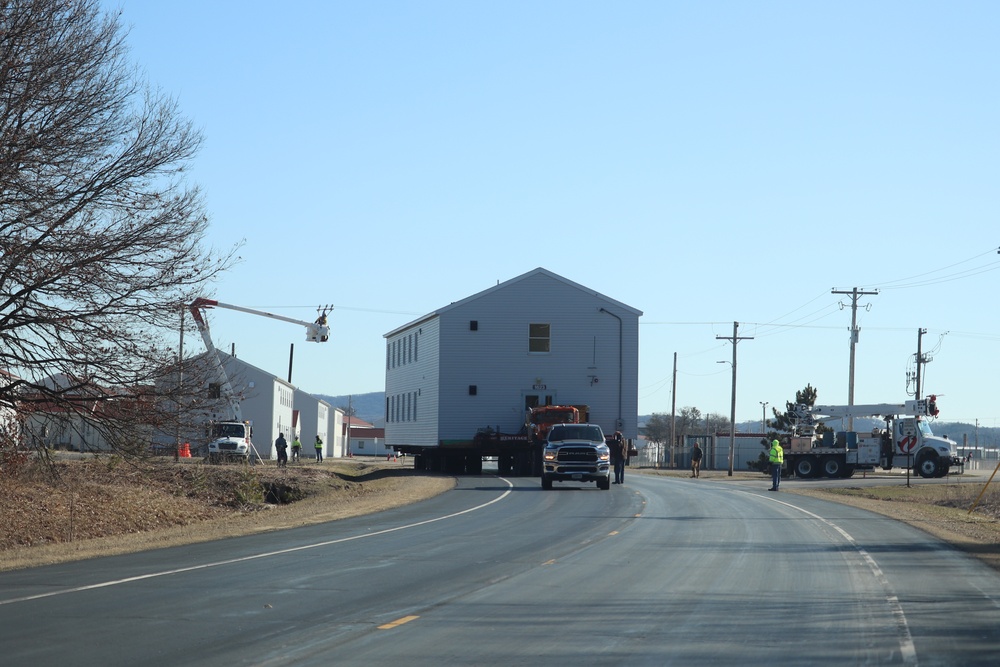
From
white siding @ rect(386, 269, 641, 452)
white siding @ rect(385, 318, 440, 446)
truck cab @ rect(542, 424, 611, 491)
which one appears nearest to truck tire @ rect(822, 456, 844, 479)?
white siding @ rect(386, 269, 641, 452)

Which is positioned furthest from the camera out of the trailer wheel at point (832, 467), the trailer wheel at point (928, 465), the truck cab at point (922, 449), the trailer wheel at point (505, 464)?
the trailer wheel at point (832, 467)

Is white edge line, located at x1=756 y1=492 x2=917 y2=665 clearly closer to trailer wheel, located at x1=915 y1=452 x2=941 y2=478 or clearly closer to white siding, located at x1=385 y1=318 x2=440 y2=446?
white siding, located at x1=385 y1=318 x2=440 y2=446

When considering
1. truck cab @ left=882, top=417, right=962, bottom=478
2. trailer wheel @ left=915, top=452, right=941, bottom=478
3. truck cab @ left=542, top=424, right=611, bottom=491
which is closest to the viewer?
truck cab @ left=542, top=424, right=611, bottom=491

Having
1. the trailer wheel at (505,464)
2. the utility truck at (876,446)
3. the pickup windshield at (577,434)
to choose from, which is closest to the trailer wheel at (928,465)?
the utility truck at (876,446)

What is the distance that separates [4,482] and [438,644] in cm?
2164

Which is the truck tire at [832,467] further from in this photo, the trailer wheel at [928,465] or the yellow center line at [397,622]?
the yellow center line at [397,622]

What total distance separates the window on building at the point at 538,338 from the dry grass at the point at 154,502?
10730 millimetres

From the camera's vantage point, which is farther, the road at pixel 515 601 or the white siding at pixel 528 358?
the white siding at pixel 528 358

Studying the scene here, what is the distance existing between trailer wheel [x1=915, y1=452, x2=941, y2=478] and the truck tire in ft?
12.3

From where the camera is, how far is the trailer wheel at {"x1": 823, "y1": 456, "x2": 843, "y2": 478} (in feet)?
187

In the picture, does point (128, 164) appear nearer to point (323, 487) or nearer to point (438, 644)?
point (438, 644)

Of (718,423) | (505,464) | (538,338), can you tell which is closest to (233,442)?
(505,464)

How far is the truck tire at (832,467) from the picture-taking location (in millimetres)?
56969

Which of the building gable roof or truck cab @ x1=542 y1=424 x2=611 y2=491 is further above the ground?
the building gable roof
